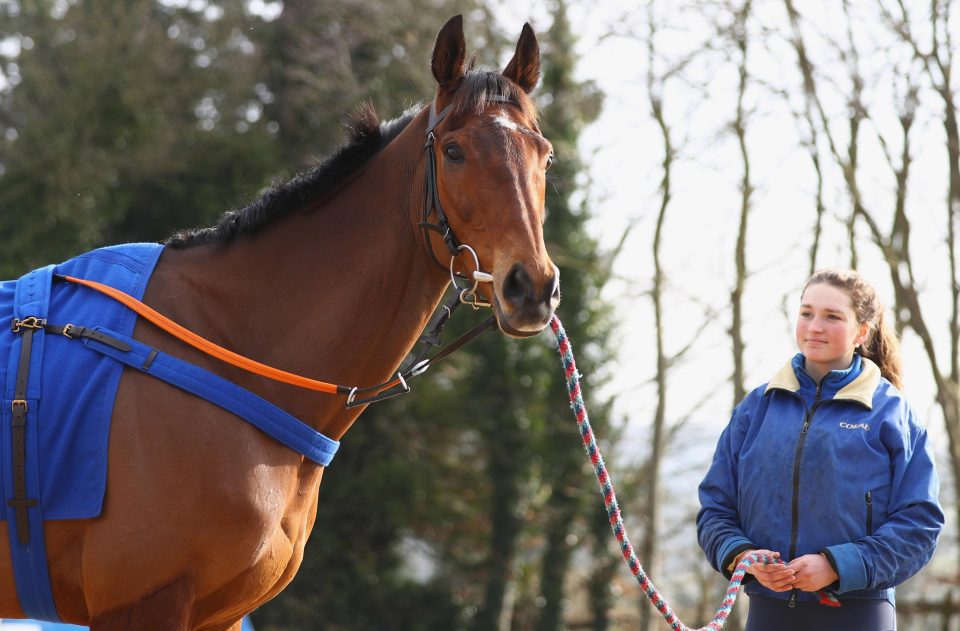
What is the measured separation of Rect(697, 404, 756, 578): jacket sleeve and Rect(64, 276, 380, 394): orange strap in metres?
1.23

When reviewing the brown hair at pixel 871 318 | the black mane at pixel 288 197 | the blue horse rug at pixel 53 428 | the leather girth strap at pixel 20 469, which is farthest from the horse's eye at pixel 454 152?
the leather girth strap at pixel 20 469

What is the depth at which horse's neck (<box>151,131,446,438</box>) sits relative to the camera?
282 centimetres

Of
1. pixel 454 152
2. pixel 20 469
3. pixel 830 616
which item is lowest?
pixel 20 469

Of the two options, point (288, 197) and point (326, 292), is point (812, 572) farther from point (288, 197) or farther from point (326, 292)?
point (288, 197)

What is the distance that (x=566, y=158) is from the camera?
46.4ft

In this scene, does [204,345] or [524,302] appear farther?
[204,345]

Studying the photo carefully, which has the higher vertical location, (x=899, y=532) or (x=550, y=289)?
(x=550, y=289)

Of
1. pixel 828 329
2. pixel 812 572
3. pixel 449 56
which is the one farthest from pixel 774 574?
pixel 449 56

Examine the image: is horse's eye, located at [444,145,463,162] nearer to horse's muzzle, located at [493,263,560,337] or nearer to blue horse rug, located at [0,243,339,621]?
horse's muzzle, located at [493,263,560,337]

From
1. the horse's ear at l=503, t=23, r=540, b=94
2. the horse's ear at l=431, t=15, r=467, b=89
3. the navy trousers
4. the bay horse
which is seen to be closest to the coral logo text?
the navy trousers

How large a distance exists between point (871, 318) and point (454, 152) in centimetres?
139

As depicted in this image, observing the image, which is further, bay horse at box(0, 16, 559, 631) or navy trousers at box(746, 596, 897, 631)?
navy trousers at box(746, 596, 897, 631)

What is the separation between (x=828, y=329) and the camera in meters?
2.82

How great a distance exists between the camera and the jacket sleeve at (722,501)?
2830 mm
